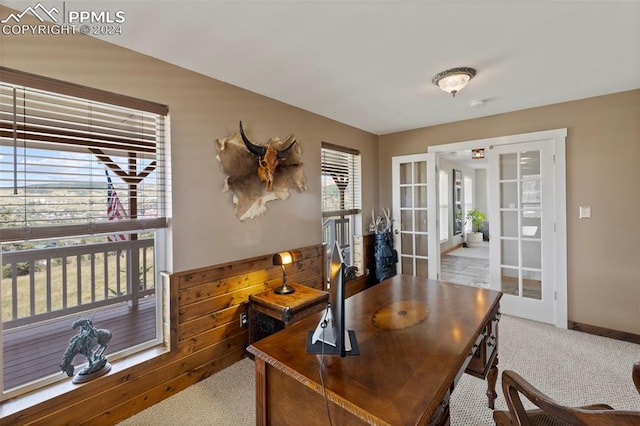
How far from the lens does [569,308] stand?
3.10 meters

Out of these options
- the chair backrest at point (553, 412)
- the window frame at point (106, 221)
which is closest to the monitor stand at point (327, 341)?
the chair backrest at point (553, 412)

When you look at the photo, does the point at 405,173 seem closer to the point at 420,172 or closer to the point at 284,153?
the point at 420,172

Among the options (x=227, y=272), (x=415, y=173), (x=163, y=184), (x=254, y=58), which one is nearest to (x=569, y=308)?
(x=415, y=173)

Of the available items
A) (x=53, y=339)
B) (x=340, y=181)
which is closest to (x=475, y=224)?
(x=340, y=181)

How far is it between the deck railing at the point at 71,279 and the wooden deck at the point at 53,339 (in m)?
0.14

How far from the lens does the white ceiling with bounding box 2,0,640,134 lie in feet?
5.21

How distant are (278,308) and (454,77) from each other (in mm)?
2402

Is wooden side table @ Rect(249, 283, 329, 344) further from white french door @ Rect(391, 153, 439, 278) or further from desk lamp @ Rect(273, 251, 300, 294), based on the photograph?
white french door @ Rect(391, 153, 439, 278)

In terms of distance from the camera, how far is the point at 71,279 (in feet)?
8.53

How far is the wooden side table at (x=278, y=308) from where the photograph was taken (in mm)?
2309

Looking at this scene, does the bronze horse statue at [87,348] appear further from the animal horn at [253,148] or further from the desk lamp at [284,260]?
the animal horn at [253,148]

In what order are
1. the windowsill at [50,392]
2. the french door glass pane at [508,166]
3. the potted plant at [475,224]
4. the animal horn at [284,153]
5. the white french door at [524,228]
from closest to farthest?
the windowsill at [50,392]
the animal horn at [284,153]
the white french door at [524,228]
the french door glass pane at [508,166]
the potted plant at [475,224]

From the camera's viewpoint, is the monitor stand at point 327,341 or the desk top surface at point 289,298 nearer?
the monitor stand at point 327,341

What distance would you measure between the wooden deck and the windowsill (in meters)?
0.15
